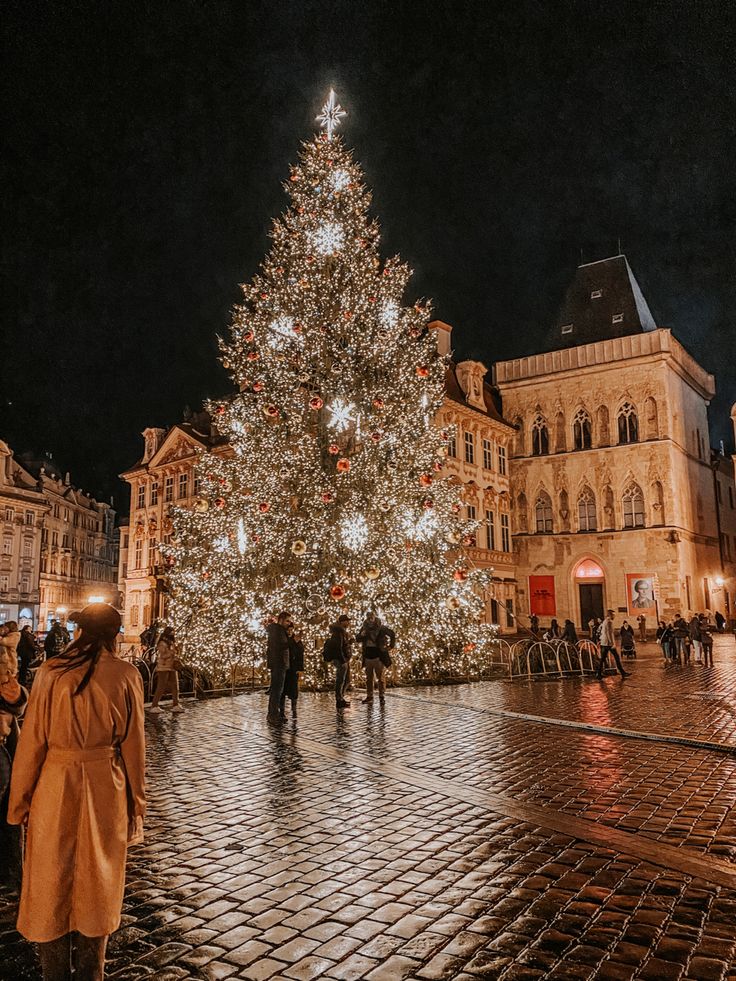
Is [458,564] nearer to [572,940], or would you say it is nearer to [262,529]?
[262,529]

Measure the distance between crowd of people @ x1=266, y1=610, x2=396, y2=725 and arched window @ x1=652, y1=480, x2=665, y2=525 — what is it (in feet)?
92.9

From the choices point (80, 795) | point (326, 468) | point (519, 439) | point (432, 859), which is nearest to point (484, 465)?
point (519, 439)

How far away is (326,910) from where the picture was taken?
4398 millimetres

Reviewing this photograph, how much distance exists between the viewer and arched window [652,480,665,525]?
39.0 meters

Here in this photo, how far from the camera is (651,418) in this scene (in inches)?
1576

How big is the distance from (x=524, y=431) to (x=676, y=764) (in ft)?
121

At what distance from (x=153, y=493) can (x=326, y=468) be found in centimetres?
3662

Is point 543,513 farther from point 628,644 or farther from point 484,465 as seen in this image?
point 628,644

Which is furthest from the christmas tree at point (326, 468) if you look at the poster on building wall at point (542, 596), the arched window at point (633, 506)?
the poster on building wall at point (542, 596)

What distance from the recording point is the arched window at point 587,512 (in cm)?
4106

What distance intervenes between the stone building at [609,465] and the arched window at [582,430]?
0.06 m

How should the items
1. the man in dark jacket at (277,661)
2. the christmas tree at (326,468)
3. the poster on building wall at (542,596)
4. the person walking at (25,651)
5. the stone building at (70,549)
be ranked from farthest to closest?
the stone building at (70,549) → the poster on building wall at (542,596) → the person walking at (25,651) → the christmas tree at (326,468) → the man in dark jacket at (277,661)

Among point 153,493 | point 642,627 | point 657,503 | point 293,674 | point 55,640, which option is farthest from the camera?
point 153,493

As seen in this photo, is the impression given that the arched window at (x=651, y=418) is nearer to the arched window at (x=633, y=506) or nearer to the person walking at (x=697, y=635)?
the arched window at (x=633, y=506)
